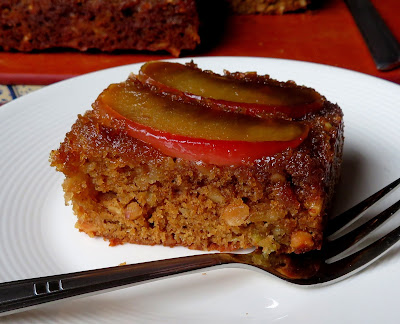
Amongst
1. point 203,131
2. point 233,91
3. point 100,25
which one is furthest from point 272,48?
point 203,131

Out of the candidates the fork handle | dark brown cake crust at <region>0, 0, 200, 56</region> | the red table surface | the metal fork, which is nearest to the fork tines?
the metal fork

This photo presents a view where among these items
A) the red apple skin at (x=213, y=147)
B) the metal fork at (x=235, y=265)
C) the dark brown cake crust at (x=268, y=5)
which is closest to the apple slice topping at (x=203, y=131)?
the red apple skin at (x=213, y=147)

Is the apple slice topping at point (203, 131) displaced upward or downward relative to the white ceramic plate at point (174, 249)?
upward

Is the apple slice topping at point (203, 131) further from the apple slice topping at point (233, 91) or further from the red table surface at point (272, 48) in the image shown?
the red table surface at point (272, 48)

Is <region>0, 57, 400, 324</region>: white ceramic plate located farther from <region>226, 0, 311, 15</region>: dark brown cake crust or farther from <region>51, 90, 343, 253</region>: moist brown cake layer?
<region>226, 0, 311, 15</region>: dark brown cake crust

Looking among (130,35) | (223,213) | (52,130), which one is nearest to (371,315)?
(223,213)

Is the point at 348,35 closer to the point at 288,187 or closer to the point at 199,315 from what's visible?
the point at 288,187
